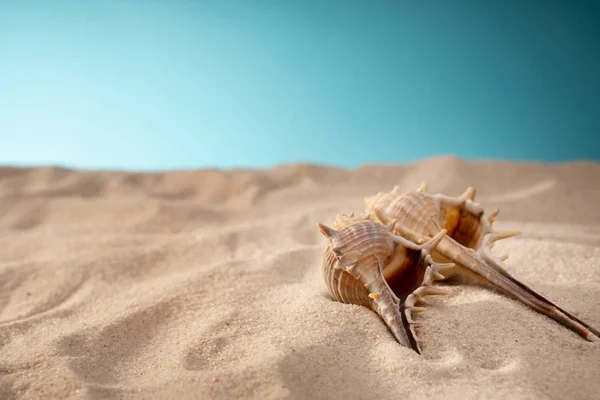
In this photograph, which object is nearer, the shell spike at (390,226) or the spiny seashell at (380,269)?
the spiny seashell at (380,269)

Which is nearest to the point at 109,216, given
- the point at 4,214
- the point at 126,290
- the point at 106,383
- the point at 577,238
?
the point at 4,214

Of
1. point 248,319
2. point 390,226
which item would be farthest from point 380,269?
point 248,319

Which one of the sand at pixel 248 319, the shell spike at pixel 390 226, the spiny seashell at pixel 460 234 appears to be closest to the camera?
the sand at pixel 248 319

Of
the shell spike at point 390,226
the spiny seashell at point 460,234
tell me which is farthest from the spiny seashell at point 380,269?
the spiny seashell at point 460,234

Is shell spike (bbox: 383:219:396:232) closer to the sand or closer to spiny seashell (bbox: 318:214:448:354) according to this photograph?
spiny seashell (bbox: 318:214:448:354)

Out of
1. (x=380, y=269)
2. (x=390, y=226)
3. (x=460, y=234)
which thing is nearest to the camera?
(x=380, y=269)

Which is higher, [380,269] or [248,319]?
[380,269]

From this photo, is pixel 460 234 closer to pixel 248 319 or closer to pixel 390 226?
→ pixel 390 226

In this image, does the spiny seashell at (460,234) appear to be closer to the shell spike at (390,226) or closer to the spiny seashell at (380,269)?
the shell spike at (390,226)
